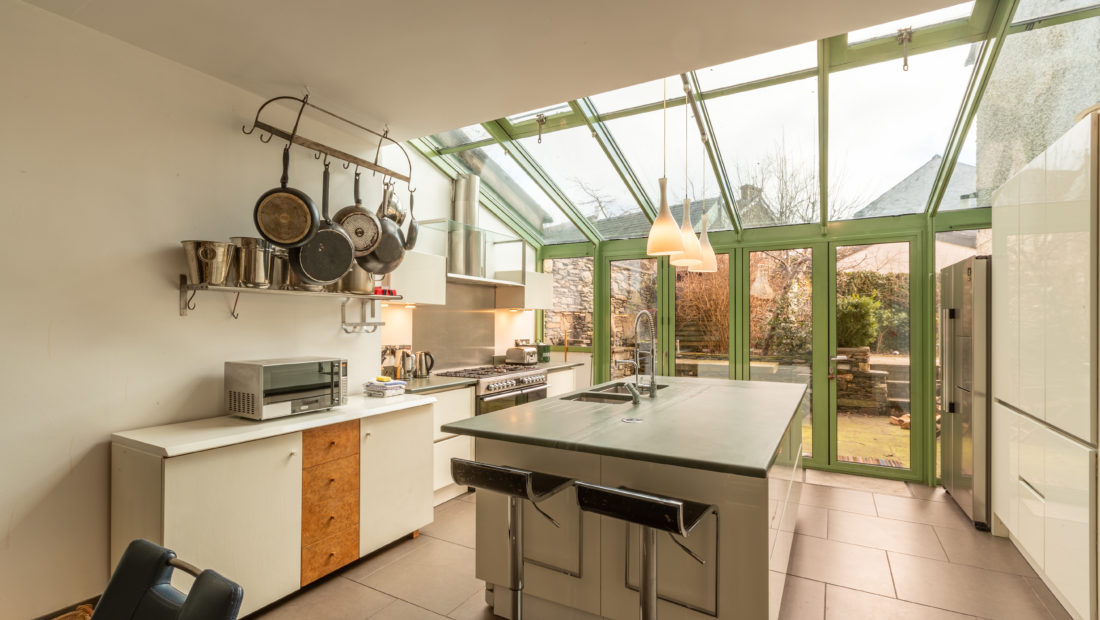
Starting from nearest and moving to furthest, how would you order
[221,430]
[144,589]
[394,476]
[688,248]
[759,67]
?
1. [144,589]
2. [221,430]
3. [688,248]
4. [394,476]
5. [759,67]

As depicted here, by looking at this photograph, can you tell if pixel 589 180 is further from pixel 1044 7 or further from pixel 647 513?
pixel 647 513

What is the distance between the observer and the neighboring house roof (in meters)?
3.97

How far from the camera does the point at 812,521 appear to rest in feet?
11.6

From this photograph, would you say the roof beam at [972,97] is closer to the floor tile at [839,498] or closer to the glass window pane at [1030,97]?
the glass window pane at [1030,97]

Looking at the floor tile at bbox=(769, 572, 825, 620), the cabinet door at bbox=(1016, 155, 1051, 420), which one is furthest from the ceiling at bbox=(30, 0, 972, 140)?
the floor tile at bbox=(769, 572, 825, 620)

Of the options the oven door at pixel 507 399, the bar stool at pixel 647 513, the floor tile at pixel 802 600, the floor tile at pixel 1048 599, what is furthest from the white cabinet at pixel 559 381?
the floor tile at pixel 1048 599

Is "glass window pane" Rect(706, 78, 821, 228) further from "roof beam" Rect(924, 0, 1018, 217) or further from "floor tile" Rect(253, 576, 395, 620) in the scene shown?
"floor tile" Rect(253, 576, 395, 620)

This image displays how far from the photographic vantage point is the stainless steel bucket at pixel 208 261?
7.88 feet

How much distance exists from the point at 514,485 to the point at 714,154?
3313 millimetres

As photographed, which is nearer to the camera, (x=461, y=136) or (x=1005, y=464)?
(x=1005, y=464)

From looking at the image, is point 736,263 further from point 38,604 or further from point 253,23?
point 38,604

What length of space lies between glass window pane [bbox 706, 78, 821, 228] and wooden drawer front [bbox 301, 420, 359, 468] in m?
3.33

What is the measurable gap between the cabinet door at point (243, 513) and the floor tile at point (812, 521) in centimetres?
305

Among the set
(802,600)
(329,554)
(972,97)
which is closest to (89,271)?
(329,554)
